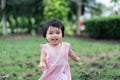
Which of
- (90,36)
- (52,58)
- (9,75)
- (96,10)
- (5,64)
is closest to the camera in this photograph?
(52,58)

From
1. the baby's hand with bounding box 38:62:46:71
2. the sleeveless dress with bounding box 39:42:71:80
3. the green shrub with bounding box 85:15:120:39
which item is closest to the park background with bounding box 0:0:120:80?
the green shrub with bounding box 85:15:120:39

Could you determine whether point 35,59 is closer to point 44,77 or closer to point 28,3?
point 44,77

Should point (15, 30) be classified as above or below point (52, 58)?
below

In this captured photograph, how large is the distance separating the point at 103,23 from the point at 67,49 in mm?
13533

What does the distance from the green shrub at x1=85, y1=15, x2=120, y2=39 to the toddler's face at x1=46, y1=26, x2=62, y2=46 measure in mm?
12903

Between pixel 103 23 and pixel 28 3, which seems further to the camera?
pixel 28 3

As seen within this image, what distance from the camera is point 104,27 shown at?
17750 mm

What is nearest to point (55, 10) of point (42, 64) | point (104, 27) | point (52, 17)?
point (52, 17)

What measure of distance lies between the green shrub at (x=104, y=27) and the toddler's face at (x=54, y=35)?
42.3 feet

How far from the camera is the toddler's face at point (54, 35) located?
13.7 feet

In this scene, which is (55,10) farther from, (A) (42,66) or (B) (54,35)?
(A) (42,66)

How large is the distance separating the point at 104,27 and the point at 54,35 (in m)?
13.8

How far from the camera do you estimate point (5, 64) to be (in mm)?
8219

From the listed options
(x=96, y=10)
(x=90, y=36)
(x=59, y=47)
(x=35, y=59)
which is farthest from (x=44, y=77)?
(x=96, y=10)
